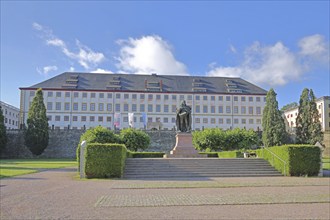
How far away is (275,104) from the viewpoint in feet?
217

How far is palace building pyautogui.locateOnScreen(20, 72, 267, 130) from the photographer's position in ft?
294

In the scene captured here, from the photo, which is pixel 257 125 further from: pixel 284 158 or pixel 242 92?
pixel 284 158

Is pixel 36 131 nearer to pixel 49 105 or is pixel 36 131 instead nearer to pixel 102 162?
pixel 49 105

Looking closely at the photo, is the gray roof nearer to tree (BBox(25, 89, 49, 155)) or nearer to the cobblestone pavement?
tree (BBox(25, 89, 49, 155))

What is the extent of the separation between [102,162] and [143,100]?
70.7 metres

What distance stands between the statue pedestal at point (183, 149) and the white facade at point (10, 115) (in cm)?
8059

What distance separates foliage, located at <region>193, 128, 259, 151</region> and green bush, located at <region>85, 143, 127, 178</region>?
95.1 feet

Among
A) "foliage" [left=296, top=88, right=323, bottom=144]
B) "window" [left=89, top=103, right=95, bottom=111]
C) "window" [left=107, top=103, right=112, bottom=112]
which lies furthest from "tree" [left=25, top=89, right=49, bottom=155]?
"foliage" [left=296, top=88, right=323, bottom=144]

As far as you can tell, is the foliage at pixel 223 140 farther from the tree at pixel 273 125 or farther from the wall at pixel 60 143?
the wall at pixel 60 143

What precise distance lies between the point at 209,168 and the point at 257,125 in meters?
73.3

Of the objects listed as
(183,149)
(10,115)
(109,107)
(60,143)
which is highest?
(109,107)

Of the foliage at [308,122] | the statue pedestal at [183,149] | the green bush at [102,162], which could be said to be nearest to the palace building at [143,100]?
the foliage at [308,122]

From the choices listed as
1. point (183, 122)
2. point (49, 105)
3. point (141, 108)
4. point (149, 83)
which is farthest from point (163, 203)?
point (149, 83)

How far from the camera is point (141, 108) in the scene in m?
91.4
